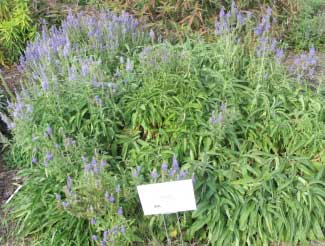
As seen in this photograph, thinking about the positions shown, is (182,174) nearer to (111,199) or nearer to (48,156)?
(111,199)

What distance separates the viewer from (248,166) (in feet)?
10.9

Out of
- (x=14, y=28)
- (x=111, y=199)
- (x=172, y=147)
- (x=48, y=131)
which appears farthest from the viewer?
(x=14, y=28)

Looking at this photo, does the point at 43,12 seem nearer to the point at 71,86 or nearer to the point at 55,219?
the point at 71,86

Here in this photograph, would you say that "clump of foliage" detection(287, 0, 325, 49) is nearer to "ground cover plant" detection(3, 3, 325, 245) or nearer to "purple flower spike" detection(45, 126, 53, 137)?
"ground cover plant" detection(3, 3, 325, 245)

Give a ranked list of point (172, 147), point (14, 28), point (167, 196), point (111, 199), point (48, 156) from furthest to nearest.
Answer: point (14, 28)
point (172, 147)
point (48, 156)
point (111, 199)
point (167, 196)

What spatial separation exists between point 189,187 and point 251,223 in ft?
2.54

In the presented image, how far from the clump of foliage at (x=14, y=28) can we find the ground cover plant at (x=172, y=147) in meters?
1.80

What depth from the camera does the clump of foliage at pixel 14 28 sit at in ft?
18.6

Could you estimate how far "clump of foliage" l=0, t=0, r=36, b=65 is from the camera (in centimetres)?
566

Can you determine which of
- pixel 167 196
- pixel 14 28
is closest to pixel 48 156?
pixel 167 196

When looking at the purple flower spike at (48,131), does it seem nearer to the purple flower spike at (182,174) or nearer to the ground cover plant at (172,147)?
the ground cover plant at (172,147)

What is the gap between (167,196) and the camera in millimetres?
2752

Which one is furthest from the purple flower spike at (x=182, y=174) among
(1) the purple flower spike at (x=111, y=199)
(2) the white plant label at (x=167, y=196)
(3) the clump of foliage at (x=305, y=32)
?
(3) the clump of foliage at (x=305, y=32)

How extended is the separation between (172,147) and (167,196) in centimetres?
82
